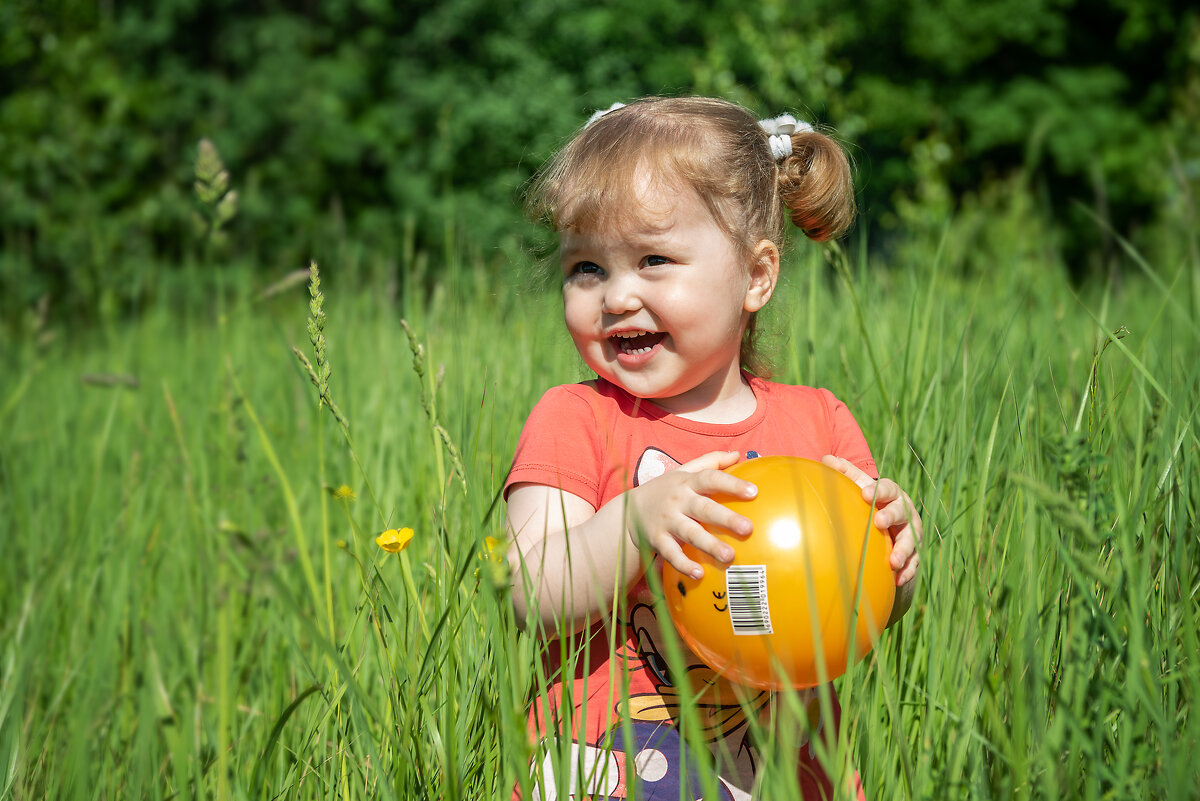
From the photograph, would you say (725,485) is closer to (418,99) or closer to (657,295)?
(657,295)

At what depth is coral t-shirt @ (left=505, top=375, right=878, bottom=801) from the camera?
1306 mm

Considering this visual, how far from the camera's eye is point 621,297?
4.80 ft

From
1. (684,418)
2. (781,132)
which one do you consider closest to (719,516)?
(684,418)

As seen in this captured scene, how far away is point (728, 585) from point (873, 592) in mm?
204

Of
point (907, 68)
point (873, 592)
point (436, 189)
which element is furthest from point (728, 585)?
point (907, 68)

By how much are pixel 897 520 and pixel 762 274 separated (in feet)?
1.96

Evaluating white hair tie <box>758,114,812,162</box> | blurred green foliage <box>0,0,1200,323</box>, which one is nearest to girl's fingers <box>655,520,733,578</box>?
white hair tie <box>758,114,812,162</box>

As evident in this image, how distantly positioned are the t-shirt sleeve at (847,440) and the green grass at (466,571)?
0.44 ft

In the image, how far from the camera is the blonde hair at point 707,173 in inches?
59.9

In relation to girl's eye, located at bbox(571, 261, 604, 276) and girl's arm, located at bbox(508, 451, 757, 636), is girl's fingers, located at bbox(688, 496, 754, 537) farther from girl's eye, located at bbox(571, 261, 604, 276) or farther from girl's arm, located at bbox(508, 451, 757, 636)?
girl's eye, located at bbox(571, 261, 604, 276)

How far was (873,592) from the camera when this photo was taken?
1.19 m

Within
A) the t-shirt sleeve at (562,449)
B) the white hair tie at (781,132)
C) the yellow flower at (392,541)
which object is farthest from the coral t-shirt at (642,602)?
the white hair tie at (781,132)

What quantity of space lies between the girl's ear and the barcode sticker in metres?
0.62

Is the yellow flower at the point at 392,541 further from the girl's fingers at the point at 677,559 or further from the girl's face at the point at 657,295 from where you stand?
the girl's face at the point at 657,295
